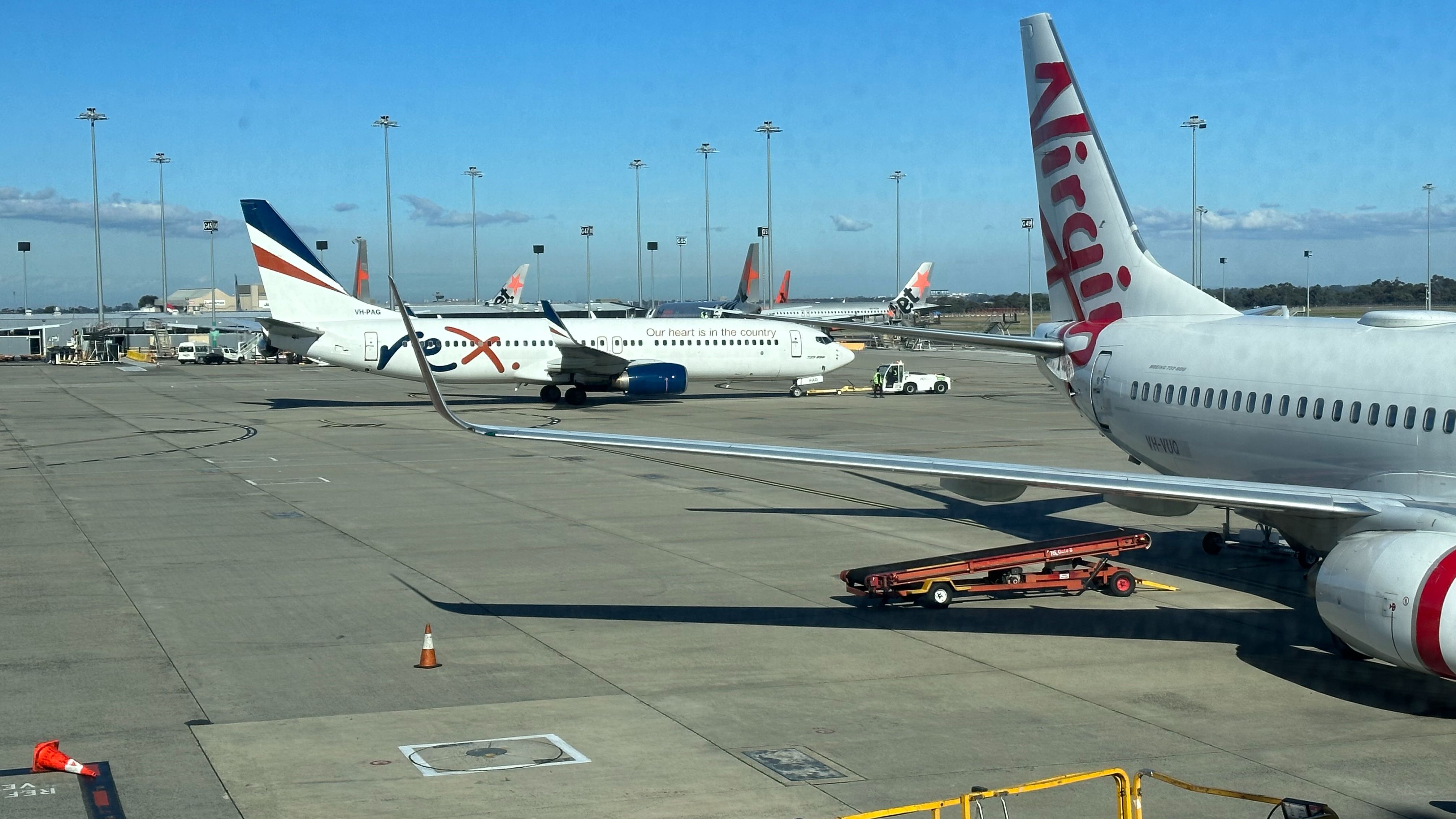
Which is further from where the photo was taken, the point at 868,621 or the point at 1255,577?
the point at 1255,577

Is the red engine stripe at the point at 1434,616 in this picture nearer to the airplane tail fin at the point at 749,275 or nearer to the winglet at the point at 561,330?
the winglet at the point at 561,330

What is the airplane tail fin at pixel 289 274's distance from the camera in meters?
51.3

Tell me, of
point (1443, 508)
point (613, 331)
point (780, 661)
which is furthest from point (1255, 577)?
point (613, 331)

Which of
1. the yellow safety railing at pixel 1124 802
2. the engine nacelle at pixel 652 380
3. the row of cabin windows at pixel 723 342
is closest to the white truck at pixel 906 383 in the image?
the row of cabin windows at pixel 723 342

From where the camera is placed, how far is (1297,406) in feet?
55.8

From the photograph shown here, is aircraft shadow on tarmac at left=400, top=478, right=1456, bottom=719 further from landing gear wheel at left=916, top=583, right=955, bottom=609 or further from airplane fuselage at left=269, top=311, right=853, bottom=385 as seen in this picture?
airplane fuselage at left=269, top=311, right=853, bottom=385

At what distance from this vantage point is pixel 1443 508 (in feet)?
43.7

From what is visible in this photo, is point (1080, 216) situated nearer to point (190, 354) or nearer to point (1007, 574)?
point (1007, 574)

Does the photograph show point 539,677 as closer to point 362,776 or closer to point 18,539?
point 362,776

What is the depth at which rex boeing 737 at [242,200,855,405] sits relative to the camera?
2024 inches

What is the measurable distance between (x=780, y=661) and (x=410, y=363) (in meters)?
39.7

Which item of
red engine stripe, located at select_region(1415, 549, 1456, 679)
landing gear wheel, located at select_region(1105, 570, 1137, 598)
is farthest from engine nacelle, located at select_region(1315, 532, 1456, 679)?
landing gear wheel, located at select_region(1105, 570, 1137, 598)

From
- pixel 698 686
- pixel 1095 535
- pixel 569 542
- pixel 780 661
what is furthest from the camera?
pixel 569 542

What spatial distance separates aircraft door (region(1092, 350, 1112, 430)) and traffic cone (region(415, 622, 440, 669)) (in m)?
11.8
